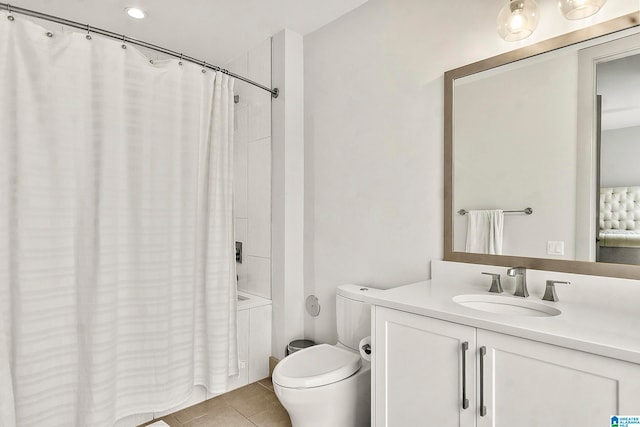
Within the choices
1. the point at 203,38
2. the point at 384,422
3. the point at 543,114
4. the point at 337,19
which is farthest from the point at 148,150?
the point at 543,114

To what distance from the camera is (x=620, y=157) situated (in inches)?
52.2

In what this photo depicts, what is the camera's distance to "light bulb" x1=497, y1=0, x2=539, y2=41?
56.8 inches

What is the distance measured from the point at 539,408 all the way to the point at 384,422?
0.62 meters

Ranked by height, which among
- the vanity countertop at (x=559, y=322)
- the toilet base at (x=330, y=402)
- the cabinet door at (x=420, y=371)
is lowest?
the toilet base at (x=330, y=402)

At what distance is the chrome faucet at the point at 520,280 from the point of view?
4.86 feet

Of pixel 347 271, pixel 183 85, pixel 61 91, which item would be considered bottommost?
pixel 347 271

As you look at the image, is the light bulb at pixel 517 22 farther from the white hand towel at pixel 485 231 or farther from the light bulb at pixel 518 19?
the white hand towel at pixel 485 231

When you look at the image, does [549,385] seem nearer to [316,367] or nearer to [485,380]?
[485,380]

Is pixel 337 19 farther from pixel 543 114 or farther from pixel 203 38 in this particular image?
pixel 543 114

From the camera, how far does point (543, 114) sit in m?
1.50

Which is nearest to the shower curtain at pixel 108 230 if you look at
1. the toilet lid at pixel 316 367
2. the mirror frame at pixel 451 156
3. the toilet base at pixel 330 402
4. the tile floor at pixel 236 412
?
the tile floor at pixel 236 412

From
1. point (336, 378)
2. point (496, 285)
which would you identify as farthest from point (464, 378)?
point (336, 378)

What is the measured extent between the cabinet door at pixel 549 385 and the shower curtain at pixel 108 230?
1.41 meters

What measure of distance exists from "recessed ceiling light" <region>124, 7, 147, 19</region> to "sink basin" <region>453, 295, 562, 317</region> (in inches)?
94.9
